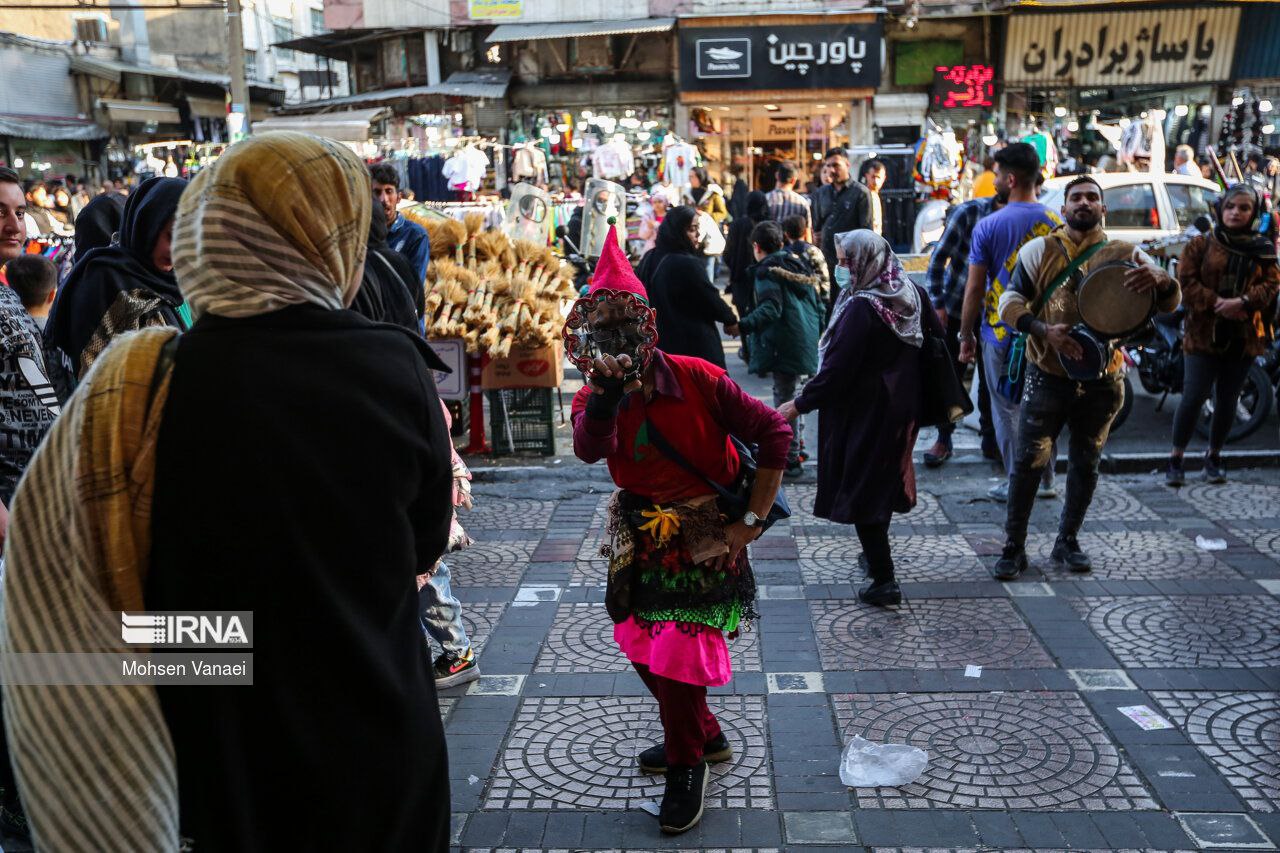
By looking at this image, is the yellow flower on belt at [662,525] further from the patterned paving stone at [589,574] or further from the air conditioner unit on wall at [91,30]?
the air conditioner unit on wall at [91,30]

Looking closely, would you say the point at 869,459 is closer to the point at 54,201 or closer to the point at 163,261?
the point at 163,261

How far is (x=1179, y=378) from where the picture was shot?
8.60 meters

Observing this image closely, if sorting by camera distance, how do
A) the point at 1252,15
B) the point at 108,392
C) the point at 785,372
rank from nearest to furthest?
the point at 108,392
the point at 785,372
the point at 1252,15

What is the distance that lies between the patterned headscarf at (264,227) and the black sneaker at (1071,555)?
15.7 feet

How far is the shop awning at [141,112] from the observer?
91.1ft

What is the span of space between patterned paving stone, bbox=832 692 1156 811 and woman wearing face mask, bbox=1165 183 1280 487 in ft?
11.4

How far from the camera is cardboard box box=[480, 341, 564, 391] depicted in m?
8.06

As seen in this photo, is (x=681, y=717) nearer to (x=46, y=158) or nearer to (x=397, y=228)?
(x=397, y=228)

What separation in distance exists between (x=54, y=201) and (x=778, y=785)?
63.5ft

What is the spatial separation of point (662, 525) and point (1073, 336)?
9.17 ft

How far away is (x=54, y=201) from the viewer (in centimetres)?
1905

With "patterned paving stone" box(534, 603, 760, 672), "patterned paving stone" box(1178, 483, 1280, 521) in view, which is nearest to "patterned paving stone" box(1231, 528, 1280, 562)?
"patterned paving stone" box(1178, 483, 1280, 521)

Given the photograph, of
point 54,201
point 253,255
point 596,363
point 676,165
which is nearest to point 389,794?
point 253,255

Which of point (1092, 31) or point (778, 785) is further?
point (1092, 31)
